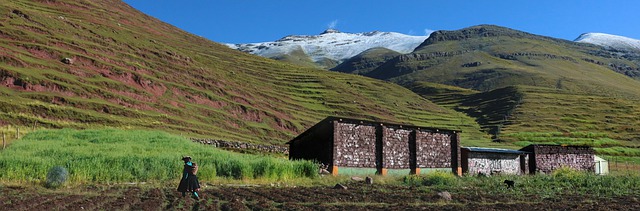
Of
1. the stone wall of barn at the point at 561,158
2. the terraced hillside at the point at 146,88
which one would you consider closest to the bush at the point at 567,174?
the stone wall of barn at the point at 561,158

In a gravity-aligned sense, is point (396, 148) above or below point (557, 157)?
above

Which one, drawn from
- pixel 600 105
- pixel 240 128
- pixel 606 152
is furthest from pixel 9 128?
pixel 600 105

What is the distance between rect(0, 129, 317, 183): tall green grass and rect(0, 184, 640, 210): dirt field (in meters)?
2.45

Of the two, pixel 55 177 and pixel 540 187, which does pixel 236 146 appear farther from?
pixel 540 187

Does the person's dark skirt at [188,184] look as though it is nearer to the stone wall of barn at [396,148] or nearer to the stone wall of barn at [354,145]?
the stone wall of barn at [354,145]

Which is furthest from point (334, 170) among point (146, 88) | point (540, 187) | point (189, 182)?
point (146, 88)

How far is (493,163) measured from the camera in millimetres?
45281

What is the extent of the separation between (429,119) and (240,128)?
51509 mm

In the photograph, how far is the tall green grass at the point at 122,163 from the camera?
24.6 metres

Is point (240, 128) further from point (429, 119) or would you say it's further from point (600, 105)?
point (600, 105)

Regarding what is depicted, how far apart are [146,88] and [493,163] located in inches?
2024

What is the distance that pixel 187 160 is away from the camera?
19844 millimetres

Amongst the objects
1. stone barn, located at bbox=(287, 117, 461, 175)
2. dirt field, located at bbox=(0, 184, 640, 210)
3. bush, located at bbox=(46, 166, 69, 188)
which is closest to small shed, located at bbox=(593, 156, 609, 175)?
stone barn, located at bbox=(287, 117, 461, 175)

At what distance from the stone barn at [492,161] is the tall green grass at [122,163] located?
1718 centimetres
